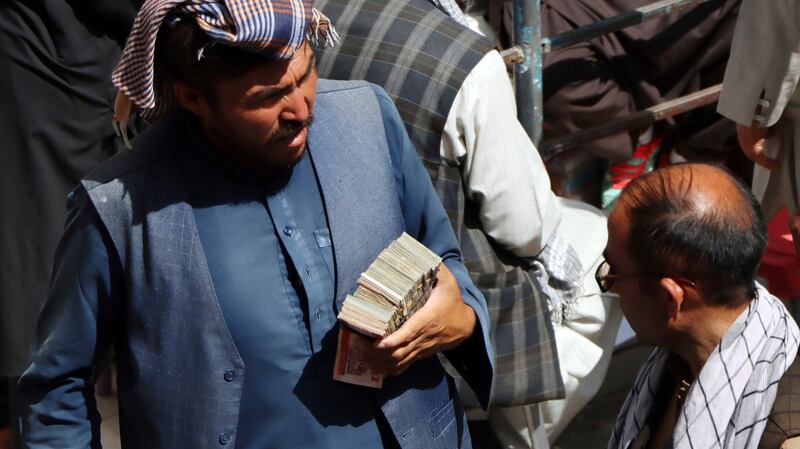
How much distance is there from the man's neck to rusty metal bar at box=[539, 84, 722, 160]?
148 centimetres

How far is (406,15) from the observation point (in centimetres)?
247

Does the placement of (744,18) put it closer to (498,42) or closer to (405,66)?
(498,42)

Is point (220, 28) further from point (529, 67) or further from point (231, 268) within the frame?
point (529, 67)

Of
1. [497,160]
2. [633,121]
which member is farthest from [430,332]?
[633,121]

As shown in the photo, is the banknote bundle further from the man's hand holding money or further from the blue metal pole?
the blue metal pole

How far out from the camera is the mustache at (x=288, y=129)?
1837 millimetres

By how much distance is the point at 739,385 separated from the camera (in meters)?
1.79

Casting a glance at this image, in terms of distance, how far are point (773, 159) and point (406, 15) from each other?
1339mm

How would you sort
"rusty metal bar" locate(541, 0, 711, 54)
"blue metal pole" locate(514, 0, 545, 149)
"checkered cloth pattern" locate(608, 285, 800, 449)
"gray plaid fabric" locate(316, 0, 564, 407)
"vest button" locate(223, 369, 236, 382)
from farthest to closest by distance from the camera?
1. "rusty metal bar" locate(541, 0, 711, 54)
2. "blue metal pole" locate(514, 0, 545, 149)
3. "gray plaid fabric" locate(316, 0, 564, 407)
4. "vest button" locate(223, 369, 236, 382)
5. "checkered cloth pattern" locate(608, 285, 800, 449)

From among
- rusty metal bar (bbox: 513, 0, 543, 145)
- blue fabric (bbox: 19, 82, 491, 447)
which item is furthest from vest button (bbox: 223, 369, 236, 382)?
rusty metal bar (bbox: 513, 0, 543, 145)

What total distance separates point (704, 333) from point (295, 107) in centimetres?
88

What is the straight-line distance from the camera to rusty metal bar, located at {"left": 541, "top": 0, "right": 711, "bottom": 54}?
313 cm

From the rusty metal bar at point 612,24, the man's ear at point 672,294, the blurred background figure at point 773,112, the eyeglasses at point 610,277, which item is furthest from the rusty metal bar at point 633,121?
the man's ear at point 672,294

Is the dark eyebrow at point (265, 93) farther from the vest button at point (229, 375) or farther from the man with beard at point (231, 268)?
the vest button at point (229, 375)
